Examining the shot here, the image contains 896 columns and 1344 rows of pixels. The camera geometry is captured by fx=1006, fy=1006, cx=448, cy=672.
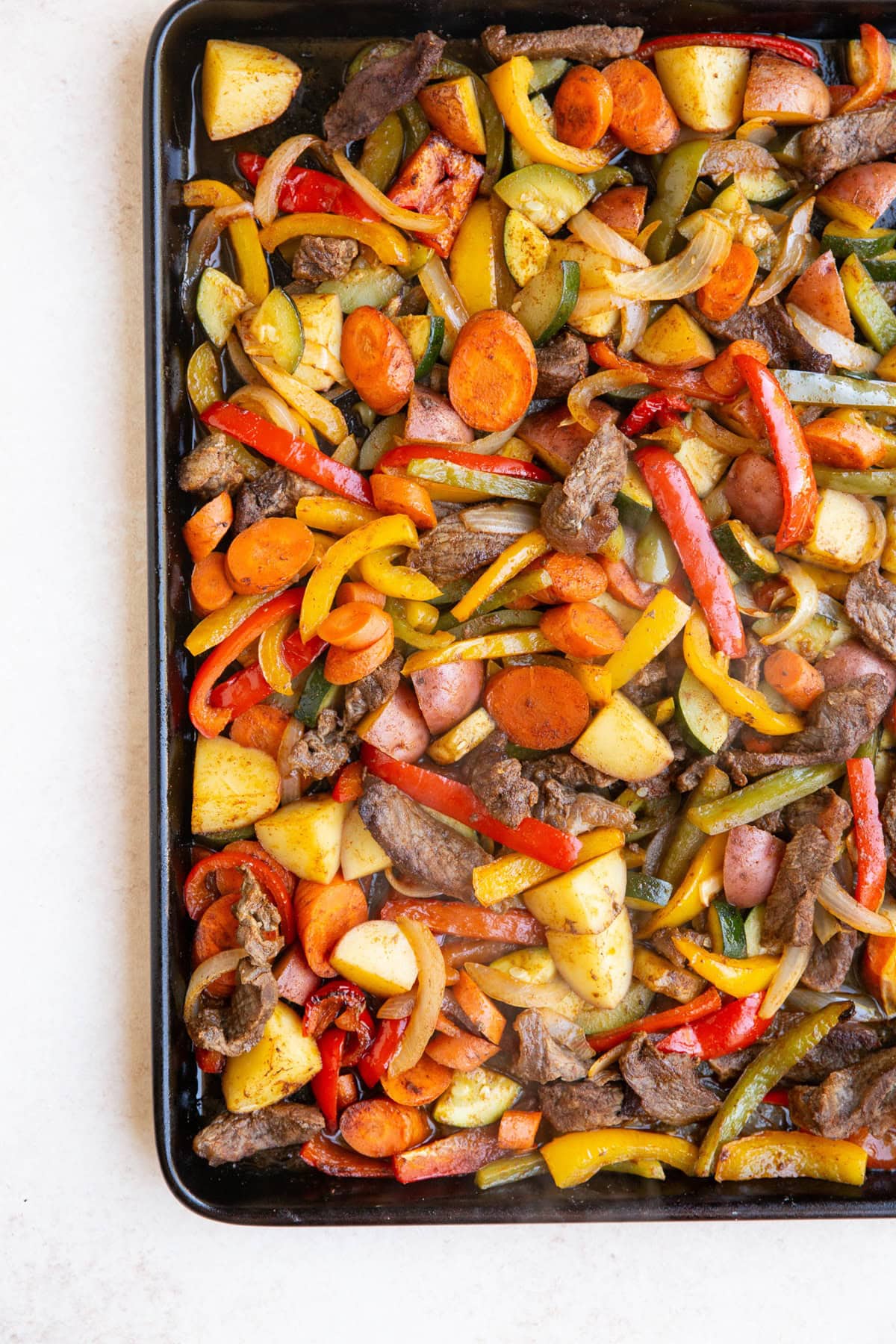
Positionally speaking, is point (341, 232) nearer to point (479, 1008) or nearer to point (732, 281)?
point (732, 281)

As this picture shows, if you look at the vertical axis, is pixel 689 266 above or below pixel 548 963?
above

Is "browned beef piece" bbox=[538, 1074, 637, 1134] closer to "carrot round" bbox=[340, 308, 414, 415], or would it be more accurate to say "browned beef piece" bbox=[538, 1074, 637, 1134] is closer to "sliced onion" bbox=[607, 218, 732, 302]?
"carrot round" bbox=[340, 308, 414, 415]

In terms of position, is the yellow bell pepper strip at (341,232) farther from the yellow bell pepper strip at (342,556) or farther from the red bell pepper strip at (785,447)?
the red bell pepper strip at (785,447)

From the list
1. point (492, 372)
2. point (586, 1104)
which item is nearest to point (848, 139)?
point (492, 372)

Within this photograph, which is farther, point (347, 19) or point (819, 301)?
point (819, 301)

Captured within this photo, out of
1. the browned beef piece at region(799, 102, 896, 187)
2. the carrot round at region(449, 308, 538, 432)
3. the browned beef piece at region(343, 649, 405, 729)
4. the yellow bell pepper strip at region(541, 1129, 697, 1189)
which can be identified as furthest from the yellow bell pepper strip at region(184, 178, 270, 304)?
the yellow bell pepper strip at region(541, 1129, 697, 1189)

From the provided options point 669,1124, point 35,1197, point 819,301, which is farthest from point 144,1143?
point 819,301

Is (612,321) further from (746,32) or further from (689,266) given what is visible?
(746,32)

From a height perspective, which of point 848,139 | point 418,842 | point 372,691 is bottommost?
point 418,842
